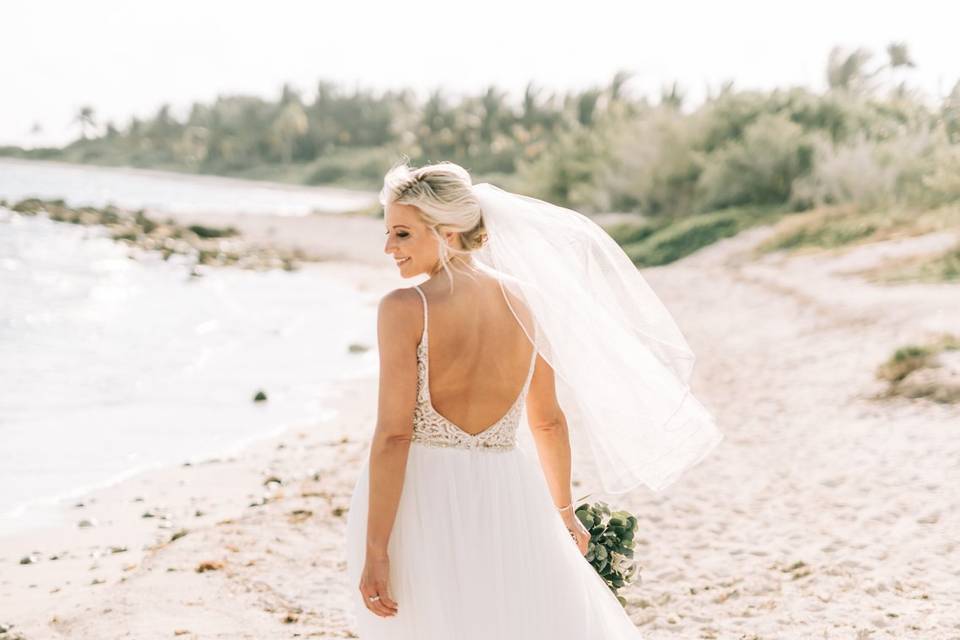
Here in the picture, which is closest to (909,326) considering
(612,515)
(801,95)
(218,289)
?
(612,515)

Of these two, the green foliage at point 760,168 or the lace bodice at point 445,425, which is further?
the green foliage at point 760,168

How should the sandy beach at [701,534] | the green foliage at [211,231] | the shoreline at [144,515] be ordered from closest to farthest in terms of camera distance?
1. the sandy beach at [701,534]
2. the shoreline at [144,515]
3. the green foliage at [211,231]

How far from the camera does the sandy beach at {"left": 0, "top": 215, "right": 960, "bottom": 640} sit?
484 cm

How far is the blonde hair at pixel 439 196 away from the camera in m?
2.42

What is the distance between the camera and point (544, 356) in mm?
2705

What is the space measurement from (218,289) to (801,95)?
17.0 m

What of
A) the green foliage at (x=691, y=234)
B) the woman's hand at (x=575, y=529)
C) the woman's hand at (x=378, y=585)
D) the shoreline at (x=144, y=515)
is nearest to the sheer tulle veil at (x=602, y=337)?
the woman's hand at (x=575, y=529)

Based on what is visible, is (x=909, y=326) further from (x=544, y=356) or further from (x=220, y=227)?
(x=220, y=227)

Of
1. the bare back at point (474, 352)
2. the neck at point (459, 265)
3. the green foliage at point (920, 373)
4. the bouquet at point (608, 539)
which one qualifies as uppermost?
the neck at point (459, 265)

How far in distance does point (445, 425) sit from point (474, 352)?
20 centimetres

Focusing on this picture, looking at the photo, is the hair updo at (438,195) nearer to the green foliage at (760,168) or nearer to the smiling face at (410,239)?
the smiling face at (410,239)

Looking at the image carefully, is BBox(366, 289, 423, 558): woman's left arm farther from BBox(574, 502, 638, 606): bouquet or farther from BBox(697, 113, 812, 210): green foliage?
BBox(697, 113, 812, 210): green foliage

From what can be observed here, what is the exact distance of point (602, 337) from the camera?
2859 mm

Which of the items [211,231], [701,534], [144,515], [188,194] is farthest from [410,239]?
[188,194]
